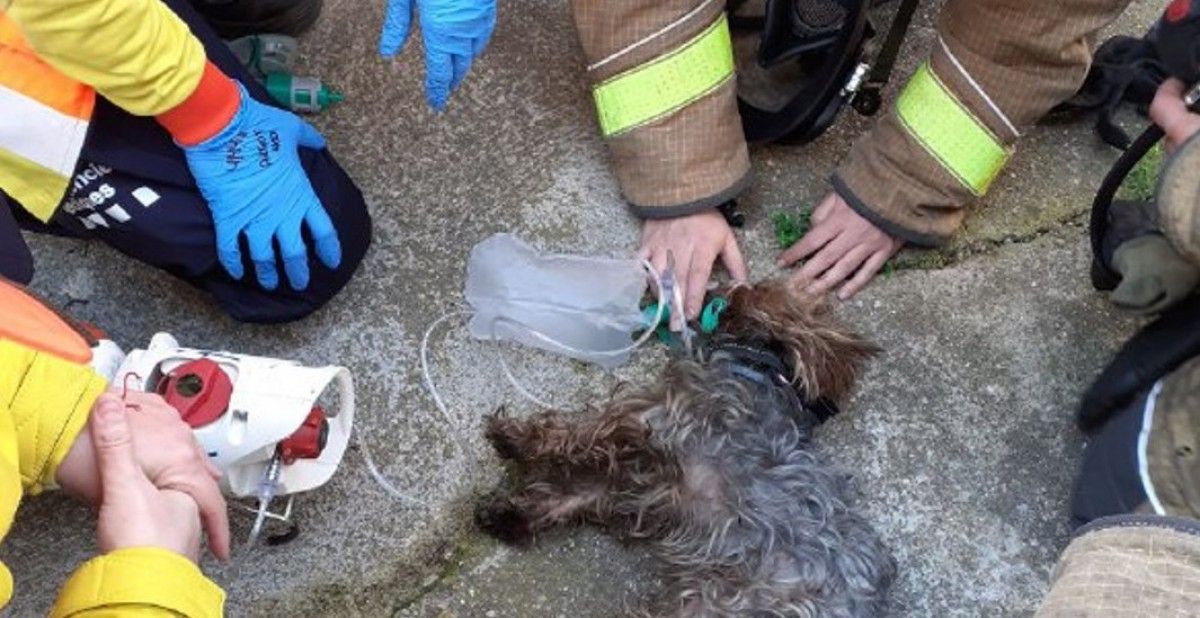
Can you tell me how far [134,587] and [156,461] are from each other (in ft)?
0.82

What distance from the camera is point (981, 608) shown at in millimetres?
2715

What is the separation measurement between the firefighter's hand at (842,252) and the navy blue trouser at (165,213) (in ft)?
3.44

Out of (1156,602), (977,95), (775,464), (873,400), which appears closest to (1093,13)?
(977,95)

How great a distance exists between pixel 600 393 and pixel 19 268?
122cm

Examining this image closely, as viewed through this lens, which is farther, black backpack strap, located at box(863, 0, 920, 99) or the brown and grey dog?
black backpack strap, located at box(863, 0, 920, 99)

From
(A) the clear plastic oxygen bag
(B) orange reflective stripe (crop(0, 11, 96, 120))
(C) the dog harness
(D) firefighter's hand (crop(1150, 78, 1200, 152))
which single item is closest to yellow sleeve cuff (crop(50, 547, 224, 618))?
(B) orange reflective stripe (crop(0, 11, 96, 120))

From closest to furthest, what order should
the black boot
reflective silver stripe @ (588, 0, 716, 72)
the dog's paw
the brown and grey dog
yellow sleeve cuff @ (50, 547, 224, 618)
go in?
1. yellow sleeve cuff @ (50, 547, 224, 618)
2. the brown and grey dog
3. the dog's paw
4. reflective silver stripe @ (588, 0, 716, 72)
5. the black boot

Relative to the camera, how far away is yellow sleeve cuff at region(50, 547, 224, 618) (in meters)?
1.85

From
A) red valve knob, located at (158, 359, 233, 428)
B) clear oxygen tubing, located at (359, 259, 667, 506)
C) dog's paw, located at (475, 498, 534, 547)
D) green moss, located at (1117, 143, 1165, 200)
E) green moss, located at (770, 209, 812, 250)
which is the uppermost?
red valve knob, located at (158, 359, 233, 428)

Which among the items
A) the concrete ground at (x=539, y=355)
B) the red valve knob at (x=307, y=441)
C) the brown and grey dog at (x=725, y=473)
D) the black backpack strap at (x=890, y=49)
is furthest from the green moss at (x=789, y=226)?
the red valve knob at (x=307, y=441)

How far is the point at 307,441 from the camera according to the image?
2.47m

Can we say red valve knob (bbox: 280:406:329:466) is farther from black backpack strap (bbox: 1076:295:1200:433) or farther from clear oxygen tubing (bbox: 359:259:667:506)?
black backpack strap (bbox: 1076:295:1200:433)

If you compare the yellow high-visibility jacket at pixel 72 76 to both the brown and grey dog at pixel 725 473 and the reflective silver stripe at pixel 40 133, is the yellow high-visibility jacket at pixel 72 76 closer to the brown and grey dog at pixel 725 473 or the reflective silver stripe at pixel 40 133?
the reflective silver stripe at pixel 40 133

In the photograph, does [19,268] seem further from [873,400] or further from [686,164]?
[873,400]
